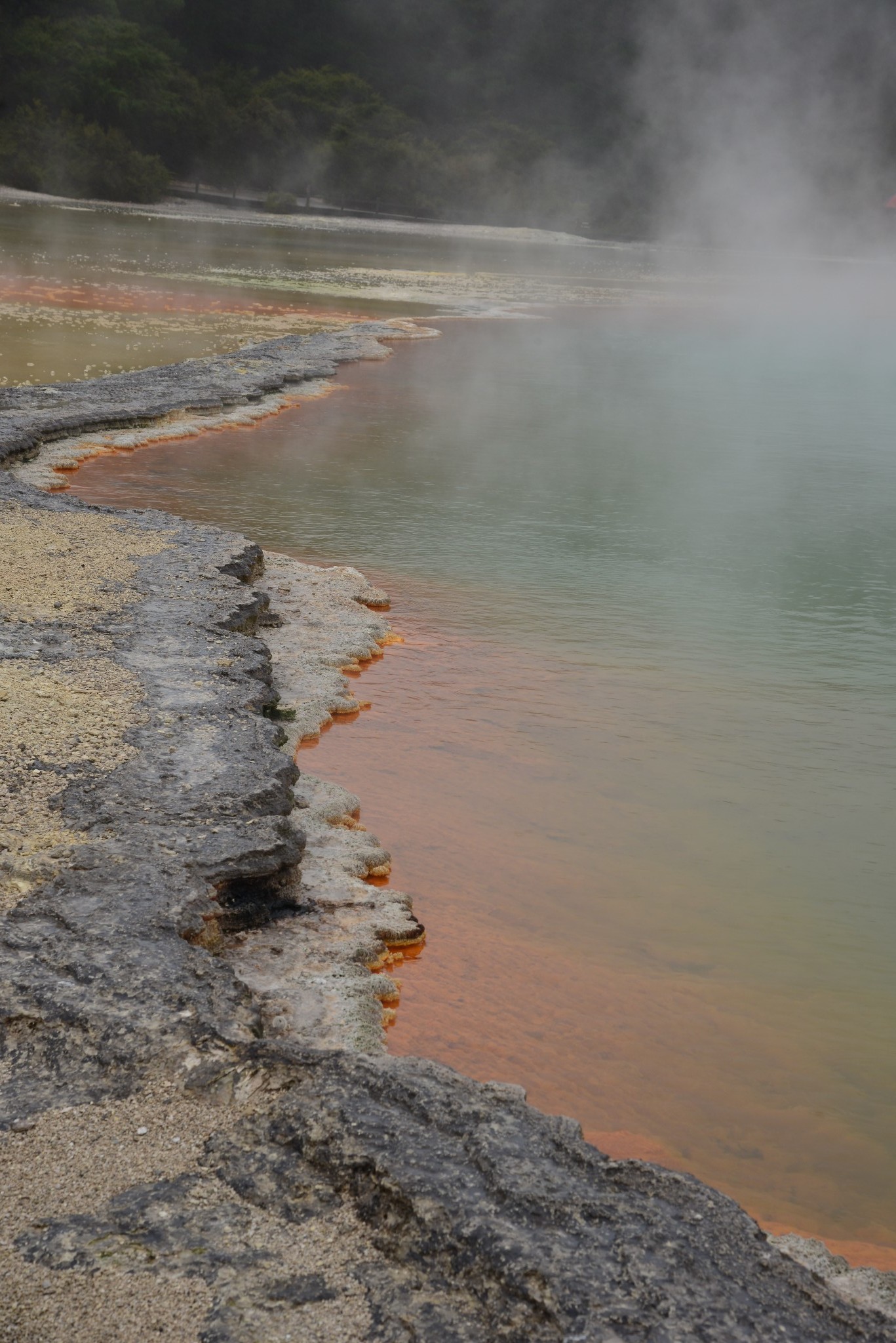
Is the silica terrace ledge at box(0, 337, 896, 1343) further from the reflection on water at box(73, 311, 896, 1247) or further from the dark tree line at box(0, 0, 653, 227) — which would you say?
the dark tree line at box(0, 0, 653, 227)

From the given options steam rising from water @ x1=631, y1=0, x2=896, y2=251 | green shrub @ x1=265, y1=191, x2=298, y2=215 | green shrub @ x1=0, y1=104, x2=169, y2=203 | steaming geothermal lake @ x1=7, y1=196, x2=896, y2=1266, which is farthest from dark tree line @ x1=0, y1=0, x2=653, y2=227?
steaming geothermal lake @ x1=7, y1=196, x2=896, y2=1266

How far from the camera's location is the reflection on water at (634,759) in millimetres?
2666

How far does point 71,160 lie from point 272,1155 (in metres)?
36.2

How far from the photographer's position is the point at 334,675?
4.48 metres

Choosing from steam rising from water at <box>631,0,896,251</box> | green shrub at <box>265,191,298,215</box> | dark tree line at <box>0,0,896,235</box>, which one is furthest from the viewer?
green shrub at <box>265,191,298,215</box>

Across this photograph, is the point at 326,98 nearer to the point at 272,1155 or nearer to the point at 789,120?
the point at 789,120

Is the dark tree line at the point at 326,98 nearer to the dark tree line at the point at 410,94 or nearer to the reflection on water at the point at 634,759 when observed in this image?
the dark tree line at the point at 410,94

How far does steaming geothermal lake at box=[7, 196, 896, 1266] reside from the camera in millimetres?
2658

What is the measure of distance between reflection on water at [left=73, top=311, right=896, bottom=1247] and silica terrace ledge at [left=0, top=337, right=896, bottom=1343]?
1.31 feet

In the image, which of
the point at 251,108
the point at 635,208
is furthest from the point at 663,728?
the point at 635,208

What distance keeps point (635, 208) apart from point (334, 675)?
48.2 metres

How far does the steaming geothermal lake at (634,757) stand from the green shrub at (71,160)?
91.8 feet

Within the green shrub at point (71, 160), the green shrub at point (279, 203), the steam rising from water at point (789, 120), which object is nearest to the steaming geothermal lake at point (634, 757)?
the green shrub at point (71, 160)

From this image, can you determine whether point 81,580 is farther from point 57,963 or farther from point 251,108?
point 251,108
